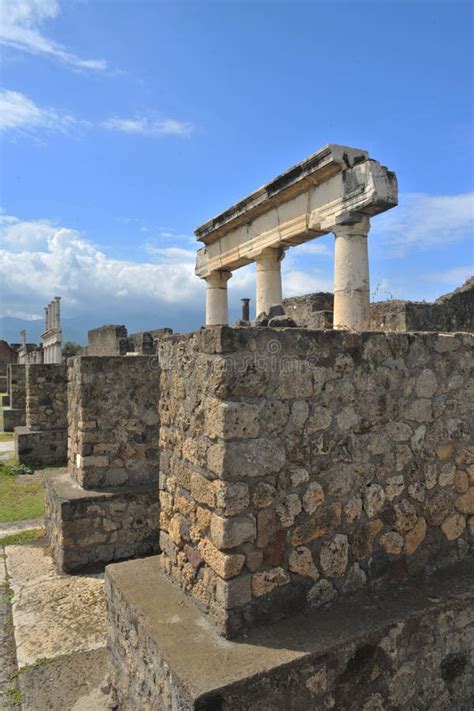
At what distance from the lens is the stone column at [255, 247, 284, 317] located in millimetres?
10078

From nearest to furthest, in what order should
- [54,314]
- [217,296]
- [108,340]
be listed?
[217,296] → [108,340] → [54,314]

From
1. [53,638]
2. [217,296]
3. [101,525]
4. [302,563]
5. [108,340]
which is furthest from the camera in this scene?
[108,340]

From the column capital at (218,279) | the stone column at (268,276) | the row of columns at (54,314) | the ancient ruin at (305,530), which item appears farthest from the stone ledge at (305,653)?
the row of columns at (54,314)

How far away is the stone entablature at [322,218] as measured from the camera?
24.5 feet

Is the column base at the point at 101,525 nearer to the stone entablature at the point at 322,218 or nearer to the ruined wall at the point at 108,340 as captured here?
the stone entablature at the point at 322,218

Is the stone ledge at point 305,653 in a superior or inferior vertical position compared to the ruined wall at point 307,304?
inferior

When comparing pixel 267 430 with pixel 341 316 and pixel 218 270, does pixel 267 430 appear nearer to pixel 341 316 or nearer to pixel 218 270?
pixel 341 316

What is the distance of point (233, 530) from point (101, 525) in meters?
3.26

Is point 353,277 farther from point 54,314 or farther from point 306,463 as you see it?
point 54,314

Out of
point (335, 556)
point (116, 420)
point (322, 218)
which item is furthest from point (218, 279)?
point (335, 556)

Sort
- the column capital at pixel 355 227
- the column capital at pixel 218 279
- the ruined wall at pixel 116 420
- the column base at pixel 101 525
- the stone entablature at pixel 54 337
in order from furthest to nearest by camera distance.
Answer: the stone entablature at pixel 54 337 < the column capital at pixel 218 279 < the column capital at pixel 355 227 < the ruined wall at pixel 116 420 < the column base at pixel 101 525

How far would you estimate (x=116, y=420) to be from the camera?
5.51 metres

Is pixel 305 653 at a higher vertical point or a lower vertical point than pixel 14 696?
higher

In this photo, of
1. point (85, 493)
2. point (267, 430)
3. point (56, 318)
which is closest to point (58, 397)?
point (85, 493)
